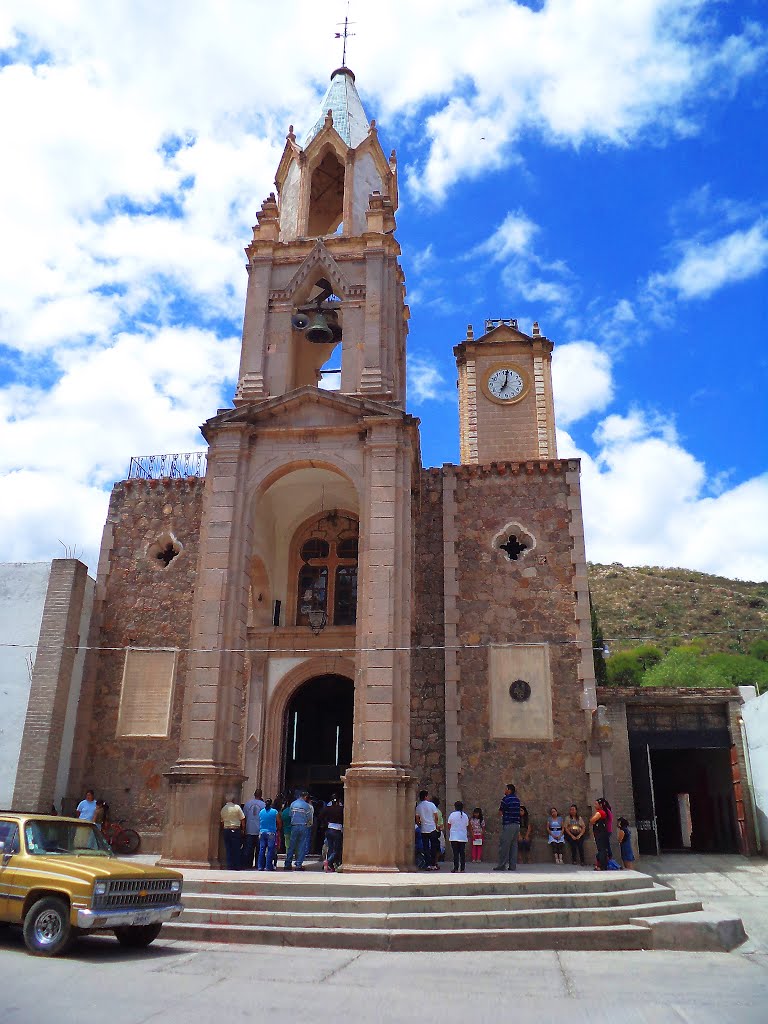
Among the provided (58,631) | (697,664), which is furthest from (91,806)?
(697,664)

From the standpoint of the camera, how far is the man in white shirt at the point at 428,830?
49.7ft

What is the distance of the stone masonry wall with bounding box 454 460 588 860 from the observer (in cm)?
1783

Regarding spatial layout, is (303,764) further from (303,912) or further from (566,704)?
(303,912)

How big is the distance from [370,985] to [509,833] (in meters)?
6.86

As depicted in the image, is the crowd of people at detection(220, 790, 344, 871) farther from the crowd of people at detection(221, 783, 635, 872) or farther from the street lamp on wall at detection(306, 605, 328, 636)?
the street lamp on wall at detection(306, 605, 328, 636)

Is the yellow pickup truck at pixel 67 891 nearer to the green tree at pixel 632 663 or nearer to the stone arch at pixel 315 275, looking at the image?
the stone arch at pixel 315 275

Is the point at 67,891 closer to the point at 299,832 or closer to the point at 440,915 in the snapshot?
the point at 440,915

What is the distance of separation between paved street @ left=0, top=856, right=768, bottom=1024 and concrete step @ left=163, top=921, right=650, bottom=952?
1.09ft

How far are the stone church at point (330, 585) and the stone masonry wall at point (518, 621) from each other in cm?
5

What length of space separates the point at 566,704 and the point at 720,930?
7819 mm

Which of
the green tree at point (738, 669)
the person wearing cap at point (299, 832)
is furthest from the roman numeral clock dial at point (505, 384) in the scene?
the green tree at point (738, 669)

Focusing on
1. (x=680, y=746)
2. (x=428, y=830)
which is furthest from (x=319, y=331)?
(x=680, y=746)

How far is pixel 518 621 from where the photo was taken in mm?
19141

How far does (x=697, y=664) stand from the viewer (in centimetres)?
5188
